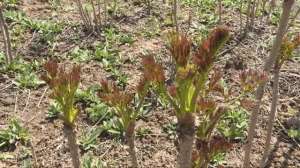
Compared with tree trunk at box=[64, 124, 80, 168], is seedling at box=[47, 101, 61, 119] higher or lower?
lower

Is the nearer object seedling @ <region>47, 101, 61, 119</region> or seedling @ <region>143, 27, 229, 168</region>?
seedling @ <region>143, 27, 229, 168</region>

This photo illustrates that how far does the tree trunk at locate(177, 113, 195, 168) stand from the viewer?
1.63 m

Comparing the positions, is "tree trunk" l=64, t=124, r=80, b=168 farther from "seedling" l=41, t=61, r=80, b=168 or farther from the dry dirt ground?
the dry dirt ground

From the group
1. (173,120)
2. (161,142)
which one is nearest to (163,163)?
(161,142)

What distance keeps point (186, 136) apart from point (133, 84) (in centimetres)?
280

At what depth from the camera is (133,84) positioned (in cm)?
446

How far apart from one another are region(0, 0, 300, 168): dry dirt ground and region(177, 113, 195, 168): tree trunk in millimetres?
1329

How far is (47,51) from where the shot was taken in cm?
503

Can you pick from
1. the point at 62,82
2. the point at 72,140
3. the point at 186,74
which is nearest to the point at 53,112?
the point at 72,140

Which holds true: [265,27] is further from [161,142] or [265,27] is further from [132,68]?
[161,142]

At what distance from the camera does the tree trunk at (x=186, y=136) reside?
5.35 feet

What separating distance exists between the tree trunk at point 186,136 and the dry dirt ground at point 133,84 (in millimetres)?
1329

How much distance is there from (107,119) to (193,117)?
2.44m

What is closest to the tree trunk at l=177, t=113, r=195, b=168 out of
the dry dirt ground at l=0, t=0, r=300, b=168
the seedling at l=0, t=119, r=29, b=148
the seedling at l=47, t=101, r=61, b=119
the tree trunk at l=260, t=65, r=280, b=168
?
the tree trunk at l=260, t=65, r=280, b=168
